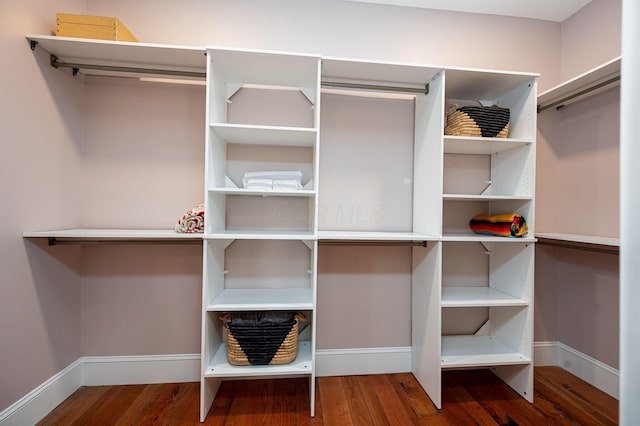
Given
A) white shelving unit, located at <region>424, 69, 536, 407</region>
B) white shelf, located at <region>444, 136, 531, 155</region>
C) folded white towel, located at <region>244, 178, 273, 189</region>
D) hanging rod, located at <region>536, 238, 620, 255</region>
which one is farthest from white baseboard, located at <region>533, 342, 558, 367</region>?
folded white towel, located at <region>244, 178, 273, 189</region>

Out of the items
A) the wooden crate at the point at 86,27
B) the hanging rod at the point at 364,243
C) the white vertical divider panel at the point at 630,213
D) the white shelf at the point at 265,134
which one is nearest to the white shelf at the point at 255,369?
the hanging rod at the point at 364,243

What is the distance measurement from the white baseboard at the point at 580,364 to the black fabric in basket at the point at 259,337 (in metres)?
1.89

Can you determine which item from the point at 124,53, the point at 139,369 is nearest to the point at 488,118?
the point at 124,53

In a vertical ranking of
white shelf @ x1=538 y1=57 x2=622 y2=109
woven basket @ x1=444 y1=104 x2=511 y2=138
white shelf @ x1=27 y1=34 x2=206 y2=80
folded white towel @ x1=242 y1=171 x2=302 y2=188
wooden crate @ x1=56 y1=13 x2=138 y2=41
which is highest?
wooden crate @ x1=56 y1=13 x2=138 y2=41

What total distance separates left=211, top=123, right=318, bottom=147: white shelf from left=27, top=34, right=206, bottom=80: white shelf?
39cm

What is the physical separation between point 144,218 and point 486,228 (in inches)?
86.6

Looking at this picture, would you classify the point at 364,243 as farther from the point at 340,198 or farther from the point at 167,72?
the point at 167,72

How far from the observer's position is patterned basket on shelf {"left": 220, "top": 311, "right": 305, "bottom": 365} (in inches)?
63.4

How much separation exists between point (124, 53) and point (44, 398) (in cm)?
188

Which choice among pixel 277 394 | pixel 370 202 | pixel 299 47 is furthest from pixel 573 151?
pixel 277 394

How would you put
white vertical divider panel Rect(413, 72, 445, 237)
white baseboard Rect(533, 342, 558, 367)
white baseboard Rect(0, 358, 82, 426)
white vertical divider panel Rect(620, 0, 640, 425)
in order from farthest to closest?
white baseboard Rect(533, 342, 558, 367)
white vertical divider panel Rect(413, 72, 445, 237)
white baseboard Rect(0, 358, 82, 426)
white vertical divider panel Rect(620, 0, 640, 425)

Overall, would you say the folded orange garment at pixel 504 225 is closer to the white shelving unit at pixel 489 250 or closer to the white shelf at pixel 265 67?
the white shelving unit at pixel 489 250

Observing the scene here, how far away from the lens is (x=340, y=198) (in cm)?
202

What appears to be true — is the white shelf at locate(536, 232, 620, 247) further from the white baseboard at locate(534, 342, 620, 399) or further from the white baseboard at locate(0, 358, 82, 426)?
the white baseboard at locate(0, 358, 82, 426)
